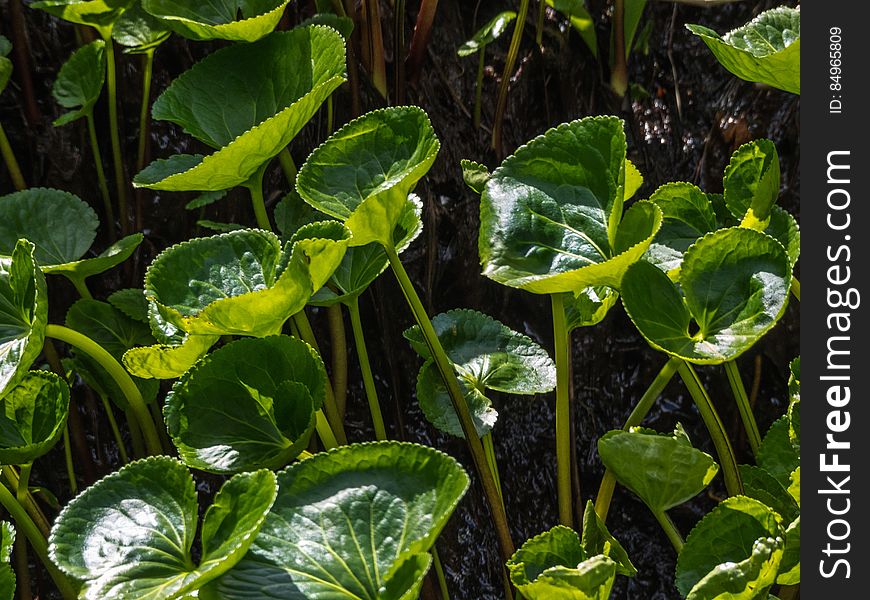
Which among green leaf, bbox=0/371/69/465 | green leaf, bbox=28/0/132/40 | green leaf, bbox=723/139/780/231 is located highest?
green leaf, bbox=28/0/132/40

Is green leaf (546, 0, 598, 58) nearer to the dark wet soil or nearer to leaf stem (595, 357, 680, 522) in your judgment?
the dark wet soil

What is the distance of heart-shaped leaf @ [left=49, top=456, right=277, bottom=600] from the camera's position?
61cm

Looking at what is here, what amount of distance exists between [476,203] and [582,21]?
246 millimetres

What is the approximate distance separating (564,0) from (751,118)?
10.1 inches

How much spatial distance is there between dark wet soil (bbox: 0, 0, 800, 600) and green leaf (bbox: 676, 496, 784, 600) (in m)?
0.32

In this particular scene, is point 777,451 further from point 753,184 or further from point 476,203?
point 476,203

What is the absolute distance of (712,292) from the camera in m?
0.70

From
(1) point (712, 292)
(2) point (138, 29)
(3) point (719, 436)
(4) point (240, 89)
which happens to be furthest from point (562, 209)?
(2) point (138, 29)

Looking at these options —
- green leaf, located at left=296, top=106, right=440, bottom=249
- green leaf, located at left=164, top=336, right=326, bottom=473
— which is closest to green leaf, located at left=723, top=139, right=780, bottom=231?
green leaf, located at left=296, top=106, right=440, bottom=249

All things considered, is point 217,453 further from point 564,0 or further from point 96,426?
point 564,0

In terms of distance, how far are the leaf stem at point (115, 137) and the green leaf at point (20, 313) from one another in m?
0.29

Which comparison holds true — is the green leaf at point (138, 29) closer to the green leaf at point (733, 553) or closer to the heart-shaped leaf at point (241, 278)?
the heart-shaped leaf at point (241, 278)

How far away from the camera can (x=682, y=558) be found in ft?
2.31

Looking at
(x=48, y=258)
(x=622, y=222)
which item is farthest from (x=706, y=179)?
(x=48, y=258)
